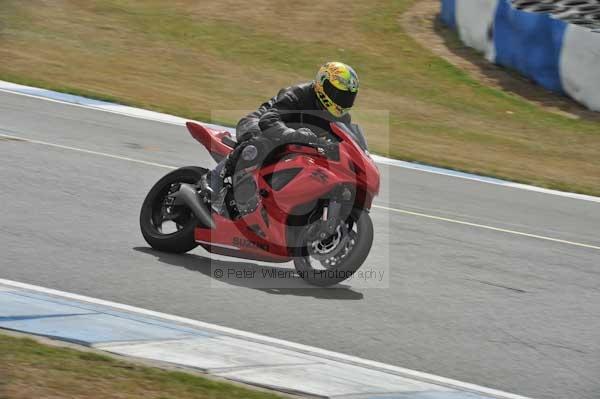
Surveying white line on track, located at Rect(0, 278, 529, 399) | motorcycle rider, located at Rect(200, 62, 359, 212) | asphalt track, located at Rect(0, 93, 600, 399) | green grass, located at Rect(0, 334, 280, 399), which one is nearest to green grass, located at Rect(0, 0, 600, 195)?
asphalt track, located at Rect(0, 93, 600, 399)

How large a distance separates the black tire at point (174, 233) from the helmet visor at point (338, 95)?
4.61 feet

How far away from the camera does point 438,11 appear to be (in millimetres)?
24844

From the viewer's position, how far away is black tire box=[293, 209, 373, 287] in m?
7.07

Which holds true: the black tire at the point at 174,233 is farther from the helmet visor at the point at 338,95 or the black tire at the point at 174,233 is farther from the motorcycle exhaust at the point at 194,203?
the helmet visor at the point at 338,95

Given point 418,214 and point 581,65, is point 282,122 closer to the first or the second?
point 418,214

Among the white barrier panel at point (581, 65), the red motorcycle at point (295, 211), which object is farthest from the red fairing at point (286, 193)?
the white barrier panel at point (581, 65)

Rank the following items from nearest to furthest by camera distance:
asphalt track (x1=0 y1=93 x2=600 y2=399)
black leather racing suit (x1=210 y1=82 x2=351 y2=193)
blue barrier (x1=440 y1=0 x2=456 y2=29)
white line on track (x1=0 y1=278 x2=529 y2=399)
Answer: white line on track (x1=0 y1=278 x2=529 y2=399)
asphalt track (x1=0 y1=93 x2=600 y2=399)
black leather racing suit (x1=210 y1=82 x2=351 y2=193)
blue barrier (x1=440 y1=0 x2=456 y2=29)

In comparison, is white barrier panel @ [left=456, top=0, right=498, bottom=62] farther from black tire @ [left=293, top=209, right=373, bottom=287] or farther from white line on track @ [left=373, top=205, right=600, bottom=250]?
black tire @ [left=293, top=209, right=373, bottom=287]

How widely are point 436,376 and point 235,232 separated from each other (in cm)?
224

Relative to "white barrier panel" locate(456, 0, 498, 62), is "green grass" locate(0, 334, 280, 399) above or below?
below

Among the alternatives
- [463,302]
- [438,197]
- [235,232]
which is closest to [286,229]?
[235,232]

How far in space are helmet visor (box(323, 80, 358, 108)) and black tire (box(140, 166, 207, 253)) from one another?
4.61 ft

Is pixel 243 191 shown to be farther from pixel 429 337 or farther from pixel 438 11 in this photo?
pixel 438 11

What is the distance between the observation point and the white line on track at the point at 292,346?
226 inches
